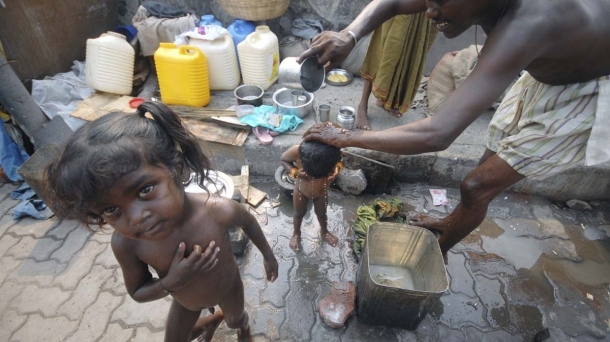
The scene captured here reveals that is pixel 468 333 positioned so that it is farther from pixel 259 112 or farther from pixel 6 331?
pixel 6 331

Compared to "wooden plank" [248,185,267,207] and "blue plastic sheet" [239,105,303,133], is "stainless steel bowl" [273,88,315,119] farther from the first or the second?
"wooden plank" [248,185,267,207]

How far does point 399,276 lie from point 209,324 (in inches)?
60.2

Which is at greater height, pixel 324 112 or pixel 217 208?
pixel 217 208

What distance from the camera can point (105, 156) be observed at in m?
1.15

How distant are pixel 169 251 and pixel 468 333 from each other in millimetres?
2298

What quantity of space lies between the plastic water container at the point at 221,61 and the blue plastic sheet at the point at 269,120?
0.87 metres

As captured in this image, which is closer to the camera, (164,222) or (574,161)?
Result: (164,222)

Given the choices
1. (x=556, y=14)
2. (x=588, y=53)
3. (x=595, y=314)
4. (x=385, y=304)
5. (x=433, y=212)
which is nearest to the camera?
(x=556, y=14)

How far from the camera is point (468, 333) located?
2.43 metres

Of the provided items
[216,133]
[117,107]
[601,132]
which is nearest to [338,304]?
[601,132]

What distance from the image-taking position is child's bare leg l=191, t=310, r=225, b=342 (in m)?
2.07

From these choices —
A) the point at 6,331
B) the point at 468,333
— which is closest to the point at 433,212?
the point at 468,333

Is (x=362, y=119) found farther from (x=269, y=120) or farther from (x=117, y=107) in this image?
(x=117, y=107)

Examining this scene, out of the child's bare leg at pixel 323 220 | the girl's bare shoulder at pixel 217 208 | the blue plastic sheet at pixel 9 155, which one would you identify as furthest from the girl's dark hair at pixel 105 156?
the blue plastic sheet at pixel 9 155
